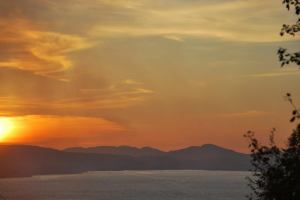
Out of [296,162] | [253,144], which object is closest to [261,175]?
[253,144]

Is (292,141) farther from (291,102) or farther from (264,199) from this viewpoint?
(291,102)

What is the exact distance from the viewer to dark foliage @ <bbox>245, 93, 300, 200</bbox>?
53.8 ft

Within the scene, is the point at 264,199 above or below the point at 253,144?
below

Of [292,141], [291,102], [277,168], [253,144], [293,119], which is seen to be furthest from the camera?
[253,144]

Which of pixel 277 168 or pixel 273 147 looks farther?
pixel 273 147

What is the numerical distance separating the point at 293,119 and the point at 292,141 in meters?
12.5

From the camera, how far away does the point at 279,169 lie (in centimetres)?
2406

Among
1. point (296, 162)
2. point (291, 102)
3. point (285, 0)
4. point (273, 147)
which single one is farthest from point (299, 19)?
point (273, 147)

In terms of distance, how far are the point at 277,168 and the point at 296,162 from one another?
7649 millimetres

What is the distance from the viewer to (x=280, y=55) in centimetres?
1499

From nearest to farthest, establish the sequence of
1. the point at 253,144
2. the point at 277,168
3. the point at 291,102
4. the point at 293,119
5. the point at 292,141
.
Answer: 1. the point at 293,119
2. the point at 291,102
3. the point at 277,168
4. the point at 292,141
5. the point at 253,144

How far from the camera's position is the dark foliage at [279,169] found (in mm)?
16391

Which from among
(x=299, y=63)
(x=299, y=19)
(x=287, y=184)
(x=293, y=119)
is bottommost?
(x=287, y=184)

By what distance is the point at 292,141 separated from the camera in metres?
26.2
